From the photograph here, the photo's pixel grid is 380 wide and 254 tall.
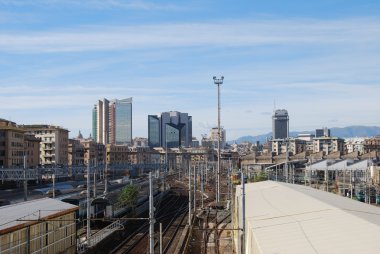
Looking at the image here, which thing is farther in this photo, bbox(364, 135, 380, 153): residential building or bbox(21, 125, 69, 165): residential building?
bbox(364, 135, 380, 153): residential building

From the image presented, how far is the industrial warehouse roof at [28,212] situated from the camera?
659 inches

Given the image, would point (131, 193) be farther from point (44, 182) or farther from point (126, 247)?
point (44, 182)

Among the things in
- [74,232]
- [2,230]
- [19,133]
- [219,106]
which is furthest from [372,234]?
[19,133]

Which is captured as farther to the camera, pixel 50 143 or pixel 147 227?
pixel 50 143

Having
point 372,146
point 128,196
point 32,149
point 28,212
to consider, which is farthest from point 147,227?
point 372,146

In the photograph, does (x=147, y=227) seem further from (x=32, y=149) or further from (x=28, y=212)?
→ (x=32, y=149)

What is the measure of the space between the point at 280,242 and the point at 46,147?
80609mm

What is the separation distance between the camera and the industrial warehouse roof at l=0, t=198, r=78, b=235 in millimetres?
16750

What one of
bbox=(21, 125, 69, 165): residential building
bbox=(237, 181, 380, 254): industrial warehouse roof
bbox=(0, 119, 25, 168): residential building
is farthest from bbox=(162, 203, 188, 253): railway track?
bbox=(21, 125, 69, 165): residential building

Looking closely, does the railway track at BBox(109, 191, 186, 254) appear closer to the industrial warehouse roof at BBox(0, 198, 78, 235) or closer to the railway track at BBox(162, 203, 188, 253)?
the railway track at BBox(162, 203, 188, 253)

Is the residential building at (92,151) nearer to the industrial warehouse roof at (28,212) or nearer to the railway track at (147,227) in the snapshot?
the railway track at (147,227)

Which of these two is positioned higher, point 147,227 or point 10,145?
point 10,145

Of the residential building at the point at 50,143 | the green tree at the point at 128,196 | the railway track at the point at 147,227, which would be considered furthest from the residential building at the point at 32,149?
the green tree at the point at 128,196

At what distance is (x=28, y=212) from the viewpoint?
62.8ft
